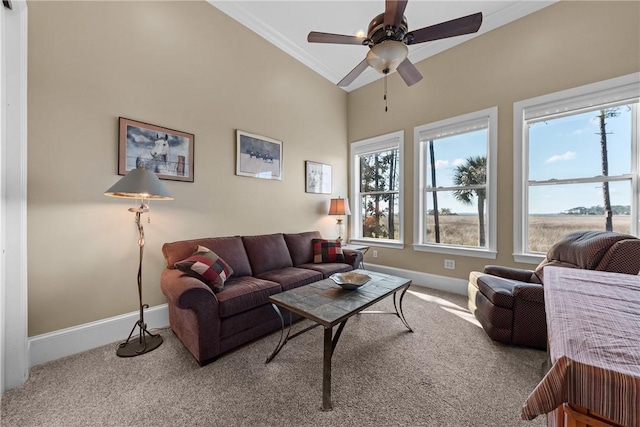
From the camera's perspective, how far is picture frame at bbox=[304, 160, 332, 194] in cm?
391

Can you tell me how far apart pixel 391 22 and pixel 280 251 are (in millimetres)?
2500

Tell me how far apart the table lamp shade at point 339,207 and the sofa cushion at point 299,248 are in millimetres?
783

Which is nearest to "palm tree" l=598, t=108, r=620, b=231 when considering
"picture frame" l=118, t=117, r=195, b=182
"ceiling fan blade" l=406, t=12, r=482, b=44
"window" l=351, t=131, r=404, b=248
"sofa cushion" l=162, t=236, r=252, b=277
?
"ceiling fan blade" l=406, t=12, r=482, b=44

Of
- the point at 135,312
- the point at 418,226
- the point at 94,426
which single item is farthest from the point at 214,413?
the point at 418,226

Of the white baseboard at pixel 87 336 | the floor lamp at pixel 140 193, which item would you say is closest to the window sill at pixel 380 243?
the white baseboard at pixel 87 336

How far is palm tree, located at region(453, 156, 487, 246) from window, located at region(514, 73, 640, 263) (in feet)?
1.29

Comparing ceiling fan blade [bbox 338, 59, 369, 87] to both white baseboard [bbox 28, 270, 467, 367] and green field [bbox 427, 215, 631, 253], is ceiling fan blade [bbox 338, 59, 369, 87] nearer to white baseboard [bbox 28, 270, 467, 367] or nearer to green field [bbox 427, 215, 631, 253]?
green field [bbox 427, 215, 631, 253]

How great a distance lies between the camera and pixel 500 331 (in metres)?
2.05

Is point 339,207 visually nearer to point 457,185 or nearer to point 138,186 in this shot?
point 457,185

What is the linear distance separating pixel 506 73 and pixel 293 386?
160 inches

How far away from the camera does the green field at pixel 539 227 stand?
2541 mm

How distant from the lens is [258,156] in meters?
3.22

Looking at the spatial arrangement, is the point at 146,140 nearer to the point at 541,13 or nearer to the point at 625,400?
the point at 625,400

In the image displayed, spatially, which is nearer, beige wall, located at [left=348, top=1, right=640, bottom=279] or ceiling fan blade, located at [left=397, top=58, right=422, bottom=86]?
ceiling fan blade, located at [left=397, top=58, right=422, bottom=86]
